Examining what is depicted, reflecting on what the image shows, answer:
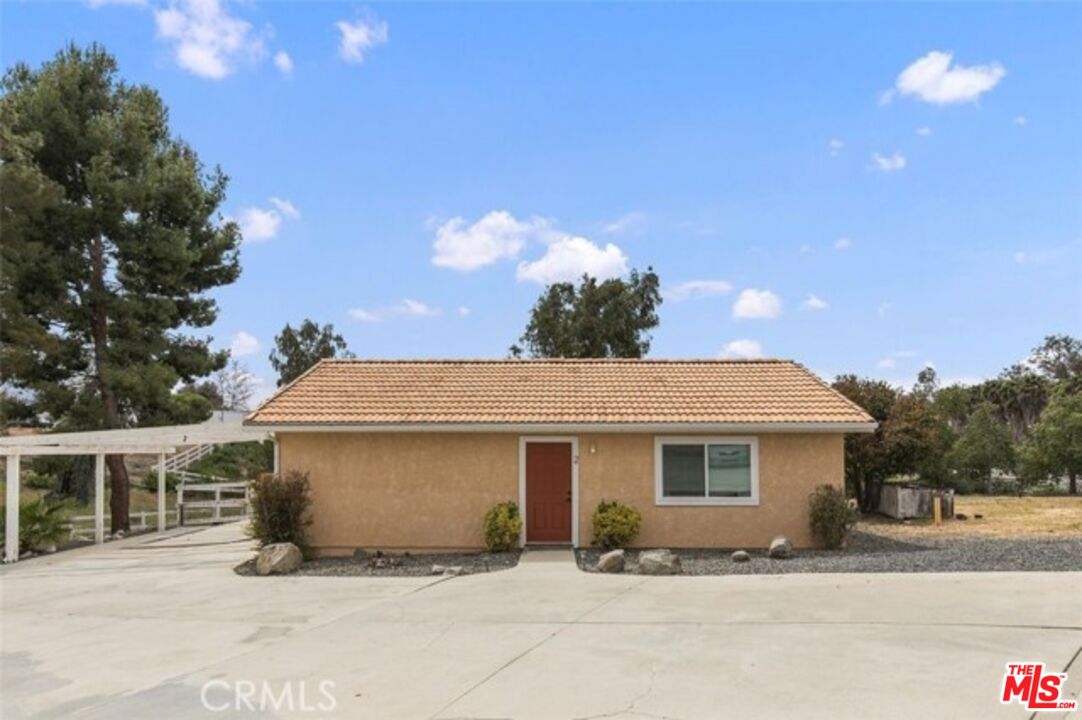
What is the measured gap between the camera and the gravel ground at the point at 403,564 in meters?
13.5

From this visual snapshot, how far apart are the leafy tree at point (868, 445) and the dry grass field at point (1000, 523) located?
4.05ft

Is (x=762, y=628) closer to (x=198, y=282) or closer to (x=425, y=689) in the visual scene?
(x=425, y=689)

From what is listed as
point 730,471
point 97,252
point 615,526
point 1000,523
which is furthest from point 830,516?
point 97,252

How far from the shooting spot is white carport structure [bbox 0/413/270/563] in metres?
16.3

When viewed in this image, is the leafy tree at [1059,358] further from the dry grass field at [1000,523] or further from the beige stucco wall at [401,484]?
the beige stucco wall at [401,484]

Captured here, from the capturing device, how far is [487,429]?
15289 millimetres

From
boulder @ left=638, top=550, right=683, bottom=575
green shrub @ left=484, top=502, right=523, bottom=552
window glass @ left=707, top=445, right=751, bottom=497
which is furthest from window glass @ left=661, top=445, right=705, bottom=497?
green shrub @ left=484, top=502, right=523, bottom=552

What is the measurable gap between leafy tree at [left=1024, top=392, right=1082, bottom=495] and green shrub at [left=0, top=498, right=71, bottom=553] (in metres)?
33.3

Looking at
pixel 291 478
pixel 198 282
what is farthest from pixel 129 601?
pixel 198 282

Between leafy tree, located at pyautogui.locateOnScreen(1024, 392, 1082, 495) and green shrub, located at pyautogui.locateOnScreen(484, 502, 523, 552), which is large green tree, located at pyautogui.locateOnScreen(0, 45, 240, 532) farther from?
leafy tree, located at pyautogui.locateOnScreen(1024, 392, 1082, 495)

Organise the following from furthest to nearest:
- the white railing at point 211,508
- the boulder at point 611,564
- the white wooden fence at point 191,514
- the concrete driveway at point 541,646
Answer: the white railing at point 211,508 → the white wooden fence at point 191,514 → the boulder at point 611,564 → the concrete driveway at point 541,646

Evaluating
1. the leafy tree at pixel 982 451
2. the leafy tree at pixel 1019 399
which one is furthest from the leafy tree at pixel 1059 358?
the leafy tree at pixel 982 451

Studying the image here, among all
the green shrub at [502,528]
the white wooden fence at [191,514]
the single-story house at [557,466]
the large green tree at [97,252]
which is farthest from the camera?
the white wooden fence at [191,514]

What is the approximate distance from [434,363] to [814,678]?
13.2 metres
